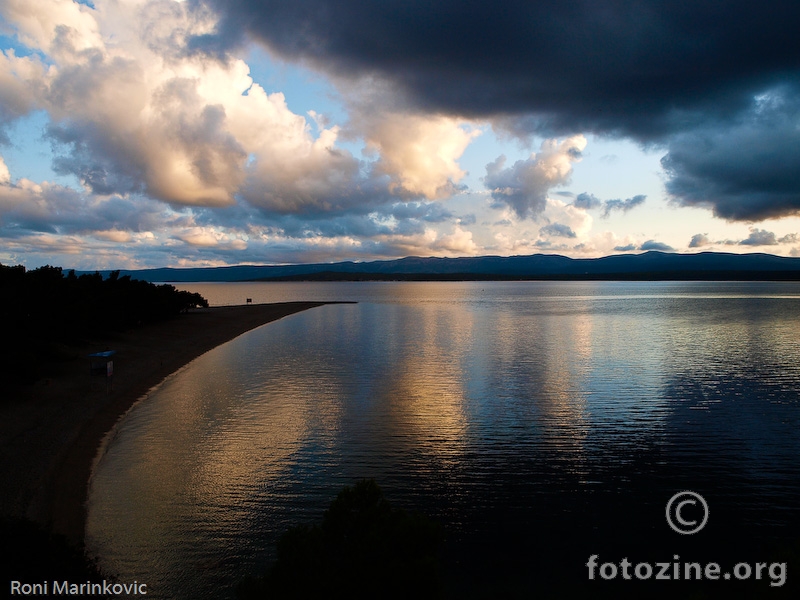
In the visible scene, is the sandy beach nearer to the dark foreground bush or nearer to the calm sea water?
the calm sea water

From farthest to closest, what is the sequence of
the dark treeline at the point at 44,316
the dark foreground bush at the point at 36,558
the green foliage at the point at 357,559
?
the dark treeline at the point at 44,316 → the dark foreground bush at the point at 36,558 → the green foliage at the point at 357,559

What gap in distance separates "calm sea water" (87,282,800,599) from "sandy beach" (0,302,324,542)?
978mm

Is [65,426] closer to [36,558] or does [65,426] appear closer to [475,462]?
[36,558]

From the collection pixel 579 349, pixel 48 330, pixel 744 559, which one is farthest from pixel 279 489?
pixel 579 349

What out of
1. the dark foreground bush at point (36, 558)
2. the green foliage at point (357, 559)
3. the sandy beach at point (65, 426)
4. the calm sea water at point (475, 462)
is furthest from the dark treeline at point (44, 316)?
the green foliage at point (357, 559)

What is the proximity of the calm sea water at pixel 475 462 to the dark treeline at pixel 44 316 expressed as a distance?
708cm

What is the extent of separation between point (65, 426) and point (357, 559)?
22728mm

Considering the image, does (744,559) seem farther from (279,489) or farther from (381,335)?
(381,335)

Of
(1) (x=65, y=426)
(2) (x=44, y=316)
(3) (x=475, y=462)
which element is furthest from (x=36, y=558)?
(2) (x=44, y=316)

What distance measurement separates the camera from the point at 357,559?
10.1m

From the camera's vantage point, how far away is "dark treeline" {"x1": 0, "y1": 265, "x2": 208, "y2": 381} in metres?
29.6

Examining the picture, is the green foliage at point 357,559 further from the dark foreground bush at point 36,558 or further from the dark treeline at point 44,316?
the dark treeline at point 44,316

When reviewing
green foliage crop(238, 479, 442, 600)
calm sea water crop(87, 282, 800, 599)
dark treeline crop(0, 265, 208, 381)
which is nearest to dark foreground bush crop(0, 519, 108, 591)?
calm sea water crop(87, 282, 800, 599)

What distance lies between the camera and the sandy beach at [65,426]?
17812 millimetres
